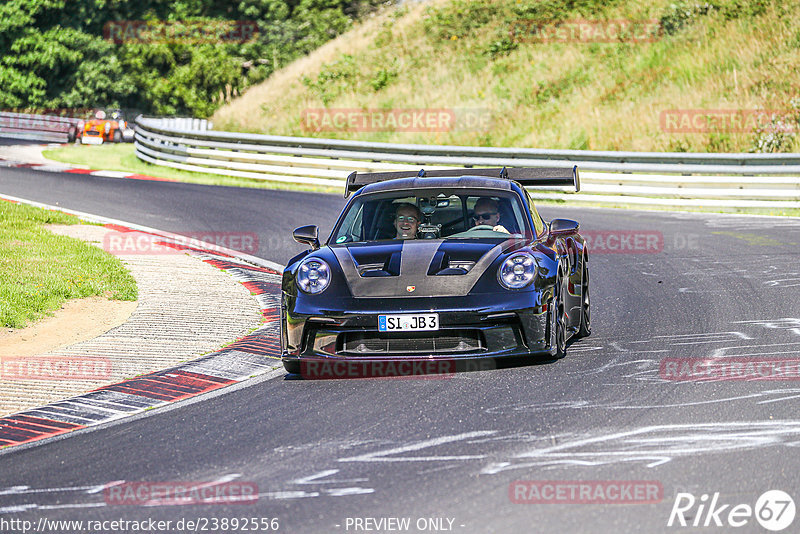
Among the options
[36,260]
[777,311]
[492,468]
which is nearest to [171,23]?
[36,260]

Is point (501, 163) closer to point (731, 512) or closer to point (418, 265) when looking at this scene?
point (418, 265)

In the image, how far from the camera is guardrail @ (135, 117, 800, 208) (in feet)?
65.5

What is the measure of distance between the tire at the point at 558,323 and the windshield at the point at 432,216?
0.81m

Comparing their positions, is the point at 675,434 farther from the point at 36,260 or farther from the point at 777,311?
the point at 36,260

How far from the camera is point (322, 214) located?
18969 mm

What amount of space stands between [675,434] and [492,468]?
1152 mm

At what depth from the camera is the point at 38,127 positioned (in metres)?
49.4

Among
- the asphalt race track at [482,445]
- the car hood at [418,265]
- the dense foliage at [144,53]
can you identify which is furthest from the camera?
the dense foliage at [144,53]

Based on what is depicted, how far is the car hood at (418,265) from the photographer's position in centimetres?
780

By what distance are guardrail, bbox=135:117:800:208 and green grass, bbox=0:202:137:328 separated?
364 inches

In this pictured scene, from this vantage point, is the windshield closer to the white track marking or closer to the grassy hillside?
the white track marking

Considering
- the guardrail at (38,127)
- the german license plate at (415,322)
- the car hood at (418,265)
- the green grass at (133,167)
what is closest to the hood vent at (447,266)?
the car hood at (418,265)

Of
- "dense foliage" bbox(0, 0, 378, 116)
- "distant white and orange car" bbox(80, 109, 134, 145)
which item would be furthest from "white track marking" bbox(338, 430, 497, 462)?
"dense foliage" bbox(0, 0, 378, 116)

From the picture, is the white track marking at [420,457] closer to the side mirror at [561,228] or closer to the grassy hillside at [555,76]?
the side mirror at [561,228]
